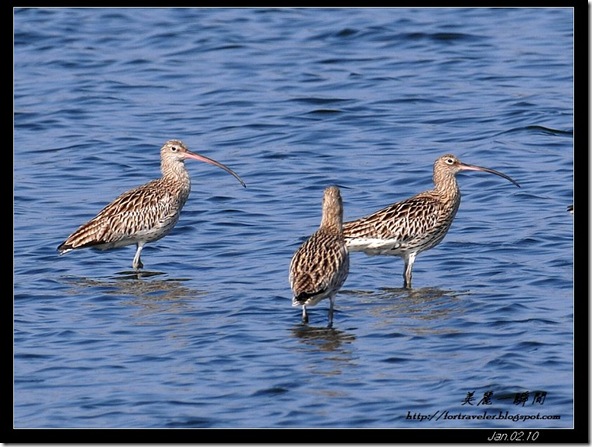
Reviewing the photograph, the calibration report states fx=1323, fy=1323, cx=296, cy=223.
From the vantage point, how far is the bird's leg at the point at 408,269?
13281 millimetres

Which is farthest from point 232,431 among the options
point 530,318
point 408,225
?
point 408,225

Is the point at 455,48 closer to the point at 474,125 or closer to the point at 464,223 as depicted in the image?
the point at 474,125

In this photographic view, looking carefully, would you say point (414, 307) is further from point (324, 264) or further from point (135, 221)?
point (135, 221)

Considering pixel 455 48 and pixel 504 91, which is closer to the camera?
pixel 504 91

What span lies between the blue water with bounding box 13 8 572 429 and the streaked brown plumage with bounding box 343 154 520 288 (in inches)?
13.6

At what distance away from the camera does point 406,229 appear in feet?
44.2

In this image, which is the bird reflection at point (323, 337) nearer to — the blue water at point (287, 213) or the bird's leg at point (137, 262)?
the blue water at point (287, 213)

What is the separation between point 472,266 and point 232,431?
509 centimetres

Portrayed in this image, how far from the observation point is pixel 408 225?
13.5 meters

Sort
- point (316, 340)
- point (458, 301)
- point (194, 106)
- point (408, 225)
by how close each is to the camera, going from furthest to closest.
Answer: point (194, 106), point (408, 225), point (458, 301), point (316, 340)

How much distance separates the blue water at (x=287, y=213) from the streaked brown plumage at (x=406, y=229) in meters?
0.34

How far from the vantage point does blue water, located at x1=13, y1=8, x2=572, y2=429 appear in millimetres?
10133

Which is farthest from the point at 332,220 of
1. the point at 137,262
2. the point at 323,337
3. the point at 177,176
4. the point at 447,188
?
the point at 177,176

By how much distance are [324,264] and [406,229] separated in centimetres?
213
